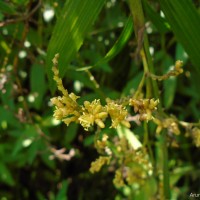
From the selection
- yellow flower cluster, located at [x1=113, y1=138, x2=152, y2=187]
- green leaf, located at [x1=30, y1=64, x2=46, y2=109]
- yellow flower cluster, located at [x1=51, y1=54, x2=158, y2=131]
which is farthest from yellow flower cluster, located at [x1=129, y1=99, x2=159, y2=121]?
green leaf, located at [x1=30, y1=64, x2=46, y2=109]

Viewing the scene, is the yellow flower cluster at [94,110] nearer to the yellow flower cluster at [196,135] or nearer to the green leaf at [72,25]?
the green leaf at [72,25]

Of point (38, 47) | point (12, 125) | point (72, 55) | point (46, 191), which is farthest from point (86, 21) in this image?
point (46, 191)

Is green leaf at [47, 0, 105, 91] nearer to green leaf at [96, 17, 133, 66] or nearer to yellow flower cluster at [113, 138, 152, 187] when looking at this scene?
green leaf at [96, 17, 133, 66]

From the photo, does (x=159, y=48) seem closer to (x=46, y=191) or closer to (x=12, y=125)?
(x=12, y=125)

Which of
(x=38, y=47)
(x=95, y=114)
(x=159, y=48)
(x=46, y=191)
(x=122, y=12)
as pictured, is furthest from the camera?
(x=46, y=191)

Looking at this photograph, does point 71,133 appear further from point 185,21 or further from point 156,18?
point 185,21

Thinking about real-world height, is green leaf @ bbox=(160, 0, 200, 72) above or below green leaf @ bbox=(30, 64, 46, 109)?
below

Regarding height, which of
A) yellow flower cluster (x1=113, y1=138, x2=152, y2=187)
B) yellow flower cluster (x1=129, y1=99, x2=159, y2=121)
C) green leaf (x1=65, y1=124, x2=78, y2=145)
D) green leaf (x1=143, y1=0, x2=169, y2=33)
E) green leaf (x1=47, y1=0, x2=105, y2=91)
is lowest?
yellow flower cluster (x1=113, y1=138, x2=152, y2=187)
